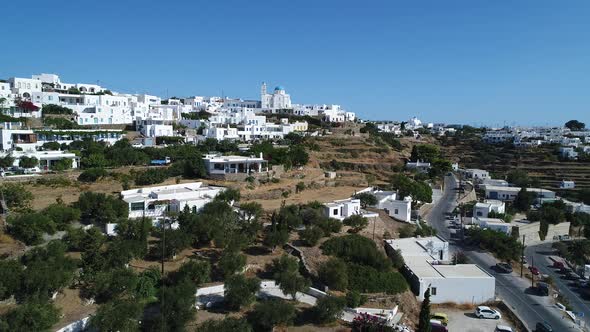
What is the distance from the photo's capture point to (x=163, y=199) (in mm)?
23141

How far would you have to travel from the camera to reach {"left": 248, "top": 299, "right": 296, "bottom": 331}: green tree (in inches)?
550

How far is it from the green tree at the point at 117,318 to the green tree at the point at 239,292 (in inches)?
130

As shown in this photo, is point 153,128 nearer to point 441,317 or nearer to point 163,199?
point 163,199

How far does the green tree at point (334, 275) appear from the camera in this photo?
1736cm

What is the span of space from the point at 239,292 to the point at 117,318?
4.28 m

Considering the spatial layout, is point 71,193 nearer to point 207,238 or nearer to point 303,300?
point 207,238

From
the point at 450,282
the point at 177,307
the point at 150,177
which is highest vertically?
the point at 150,177

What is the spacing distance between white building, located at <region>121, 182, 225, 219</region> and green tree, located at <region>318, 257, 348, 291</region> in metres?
8.91

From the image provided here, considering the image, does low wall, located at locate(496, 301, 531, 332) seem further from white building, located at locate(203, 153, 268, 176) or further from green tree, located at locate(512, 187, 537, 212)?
green tree, located at locate(512, 187, 537, 212)

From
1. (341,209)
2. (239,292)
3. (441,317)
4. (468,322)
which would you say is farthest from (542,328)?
(341,209)

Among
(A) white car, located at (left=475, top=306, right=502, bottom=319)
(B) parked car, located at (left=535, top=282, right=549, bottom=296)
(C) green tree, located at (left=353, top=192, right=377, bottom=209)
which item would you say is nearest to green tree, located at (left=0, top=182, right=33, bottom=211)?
(C) green tree, located at (left=353, top=192, right=377, bottom=209)

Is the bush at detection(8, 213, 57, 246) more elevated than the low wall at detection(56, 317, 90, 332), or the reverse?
the bush at detection(8, 213, 57, 246)

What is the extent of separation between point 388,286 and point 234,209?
10.1 m

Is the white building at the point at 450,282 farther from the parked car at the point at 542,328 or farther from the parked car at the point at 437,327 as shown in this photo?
the parked car at the point at 542,328
